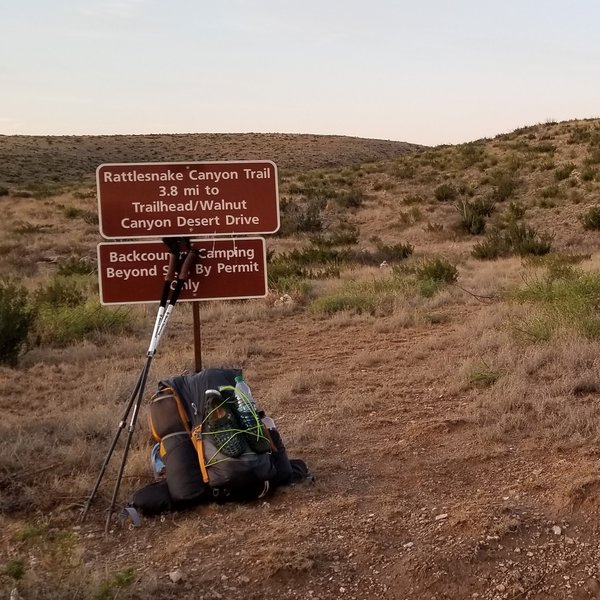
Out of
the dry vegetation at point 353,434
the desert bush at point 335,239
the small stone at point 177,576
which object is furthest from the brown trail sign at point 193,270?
the desert bush at point 335,239

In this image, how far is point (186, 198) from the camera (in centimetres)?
498

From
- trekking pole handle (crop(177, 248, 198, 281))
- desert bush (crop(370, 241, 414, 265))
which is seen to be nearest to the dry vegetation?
desert bush (crop(370, 241, 414, 265))

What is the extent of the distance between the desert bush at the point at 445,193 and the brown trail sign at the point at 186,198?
2065 cm

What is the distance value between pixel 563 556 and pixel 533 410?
1979mm

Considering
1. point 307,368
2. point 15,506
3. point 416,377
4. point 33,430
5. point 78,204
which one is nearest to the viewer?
point 15,506

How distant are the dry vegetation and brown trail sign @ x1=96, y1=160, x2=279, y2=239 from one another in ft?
5.16

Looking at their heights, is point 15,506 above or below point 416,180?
below

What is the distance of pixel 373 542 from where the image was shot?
12.0 ft

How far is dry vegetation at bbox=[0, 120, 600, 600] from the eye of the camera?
11.1 feet

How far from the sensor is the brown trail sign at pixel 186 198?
490 cm

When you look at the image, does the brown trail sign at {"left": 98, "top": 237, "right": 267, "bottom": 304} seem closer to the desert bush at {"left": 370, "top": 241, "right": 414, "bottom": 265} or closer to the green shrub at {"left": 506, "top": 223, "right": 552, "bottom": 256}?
the desert bush at {"left": 370, "top": 241, "right": 414, "bottom": 265}

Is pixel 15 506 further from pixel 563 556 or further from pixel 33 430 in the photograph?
pixel 563 556

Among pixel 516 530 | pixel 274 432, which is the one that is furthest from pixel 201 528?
pixel 516 530

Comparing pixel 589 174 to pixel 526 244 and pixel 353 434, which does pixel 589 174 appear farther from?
pixel 353 434
